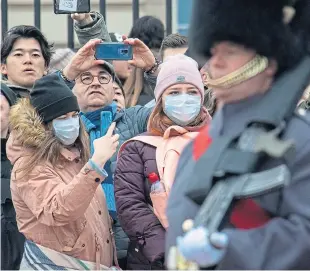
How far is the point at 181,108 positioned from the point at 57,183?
67 cm

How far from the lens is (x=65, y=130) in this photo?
4.51m

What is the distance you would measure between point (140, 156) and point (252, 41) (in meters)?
1.82

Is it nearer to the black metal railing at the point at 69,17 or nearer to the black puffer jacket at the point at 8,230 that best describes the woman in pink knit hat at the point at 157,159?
the black puffer jacket at the point at 8,230

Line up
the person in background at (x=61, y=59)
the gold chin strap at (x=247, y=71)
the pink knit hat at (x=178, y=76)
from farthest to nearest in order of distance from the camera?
the person in background at (x=61, y=59)
the pink knit hat at (x=178, y=76)
the gold chin strap at (x=247, y=71)

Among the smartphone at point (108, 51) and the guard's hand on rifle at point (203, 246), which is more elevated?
the guard's hand on rifle at point (203, 246)

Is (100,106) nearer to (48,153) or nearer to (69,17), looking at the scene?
(48,153)

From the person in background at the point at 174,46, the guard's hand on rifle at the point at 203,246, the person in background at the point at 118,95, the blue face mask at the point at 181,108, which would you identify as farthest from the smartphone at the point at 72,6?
the guard's hand on rifle at the point at 203,246

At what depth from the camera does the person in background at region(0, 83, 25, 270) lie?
4.80m

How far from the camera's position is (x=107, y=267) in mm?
4473

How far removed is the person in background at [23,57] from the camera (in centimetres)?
529

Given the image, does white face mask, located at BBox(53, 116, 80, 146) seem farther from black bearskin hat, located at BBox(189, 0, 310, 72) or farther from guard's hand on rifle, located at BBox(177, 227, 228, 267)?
guard's hand on rifle, located at BBox(177, 227, 228, 267)

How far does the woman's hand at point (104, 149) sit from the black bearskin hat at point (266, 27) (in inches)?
61.5

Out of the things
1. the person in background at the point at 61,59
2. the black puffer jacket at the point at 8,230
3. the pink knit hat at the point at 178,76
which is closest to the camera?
the pink knit hat at the point at 178,76

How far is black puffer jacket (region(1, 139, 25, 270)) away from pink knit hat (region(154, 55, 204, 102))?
31.3 inches
